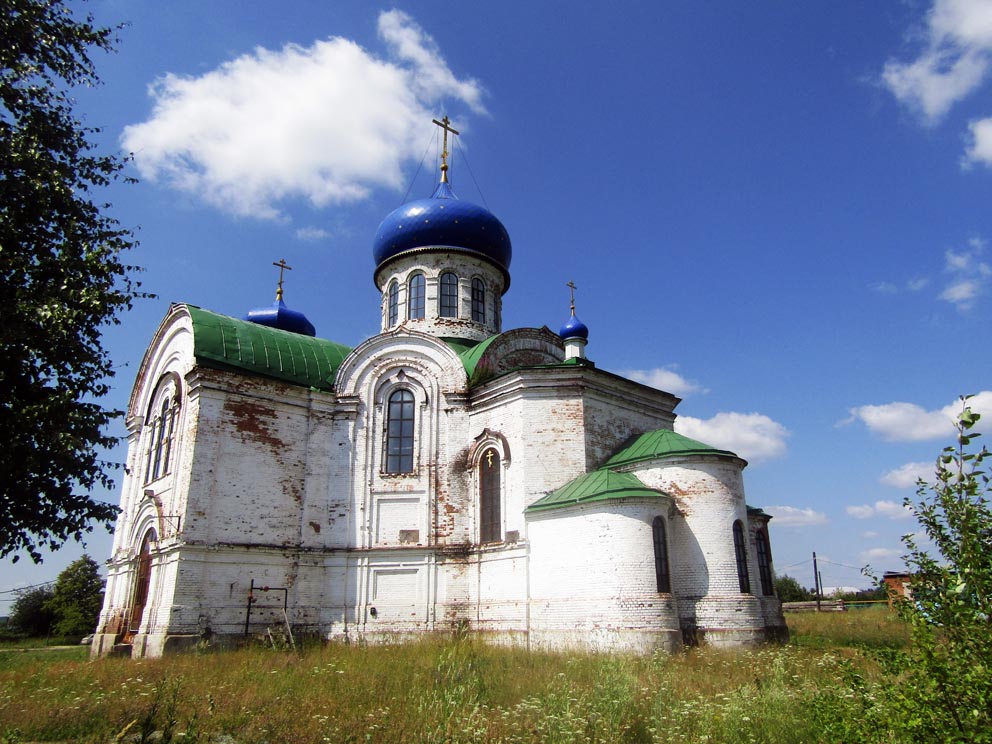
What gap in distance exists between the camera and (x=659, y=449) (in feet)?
47.5

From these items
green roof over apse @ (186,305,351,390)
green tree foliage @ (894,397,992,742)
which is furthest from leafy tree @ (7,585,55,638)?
green tree foliage @ (894,397,992,742)

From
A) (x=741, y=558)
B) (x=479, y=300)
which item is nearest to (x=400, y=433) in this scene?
(x=479, y=300)

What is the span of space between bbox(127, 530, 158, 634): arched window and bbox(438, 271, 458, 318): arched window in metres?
9.26

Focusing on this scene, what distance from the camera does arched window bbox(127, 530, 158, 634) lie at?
15562mm

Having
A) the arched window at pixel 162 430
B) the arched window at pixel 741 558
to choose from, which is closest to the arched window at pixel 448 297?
the arched window at pixel 162 430

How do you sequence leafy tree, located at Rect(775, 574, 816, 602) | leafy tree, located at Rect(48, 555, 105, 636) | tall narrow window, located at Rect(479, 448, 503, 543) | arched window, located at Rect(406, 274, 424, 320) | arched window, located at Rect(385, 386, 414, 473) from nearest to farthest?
tall narrow window, located at Rect(479, 448, 503, 543)
arched window, located at Rect(385, 386, 414, 473)
arched window, located at Rect(406, 274, 424, 320)
leafy tree, located at Rect(48, 555, 105, 636)
leafy tree, located at Rect(775, 574, 816, 602)

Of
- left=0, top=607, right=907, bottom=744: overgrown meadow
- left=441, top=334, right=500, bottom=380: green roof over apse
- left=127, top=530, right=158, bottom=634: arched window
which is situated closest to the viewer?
left=0, top=607, right=907, bottom=744: overgrown meadow

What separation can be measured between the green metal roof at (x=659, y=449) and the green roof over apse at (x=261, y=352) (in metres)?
7.27

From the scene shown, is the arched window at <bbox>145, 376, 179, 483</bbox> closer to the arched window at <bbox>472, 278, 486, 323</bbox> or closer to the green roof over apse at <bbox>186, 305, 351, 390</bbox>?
the green roof over apse at <bbox>186, 305, 351, 390</bbox>

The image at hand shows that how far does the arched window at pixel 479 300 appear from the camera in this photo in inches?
800

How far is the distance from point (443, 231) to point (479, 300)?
2231mm

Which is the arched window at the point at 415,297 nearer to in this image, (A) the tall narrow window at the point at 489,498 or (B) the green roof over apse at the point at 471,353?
(B) the green roof over apse at the point at 471,353

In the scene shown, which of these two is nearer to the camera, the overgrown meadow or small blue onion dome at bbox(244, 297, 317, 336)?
the overgrown meadow

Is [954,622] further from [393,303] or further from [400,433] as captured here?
[393,303]
